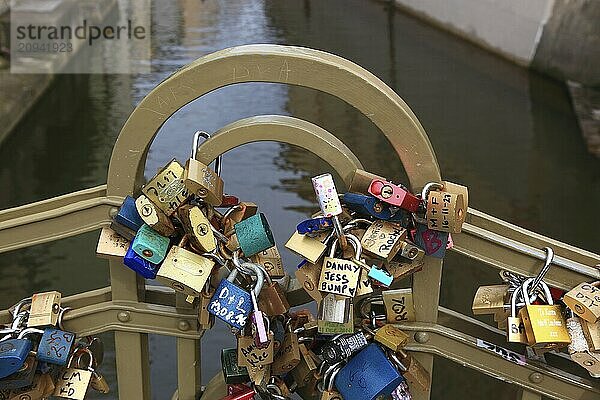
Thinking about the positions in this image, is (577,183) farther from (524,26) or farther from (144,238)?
(144,238)

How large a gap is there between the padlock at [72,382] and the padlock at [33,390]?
19mm

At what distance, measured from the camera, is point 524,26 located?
7215 mm

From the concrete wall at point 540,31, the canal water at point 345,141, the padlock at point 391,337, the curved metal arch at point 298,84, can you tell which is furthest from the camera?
the concrete wall at point 540,31

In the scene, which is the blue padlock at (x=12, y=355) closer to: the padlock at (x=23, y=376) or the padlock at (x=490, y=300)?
the padlock at (x=23, y=376)

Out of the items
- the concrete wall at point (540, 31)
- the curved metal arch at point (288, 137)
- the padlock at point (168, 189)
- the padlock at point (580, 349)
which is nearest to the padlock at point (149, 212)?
the padlock at point (168, 189)

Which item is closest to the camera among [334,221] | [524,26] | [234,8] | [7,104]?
[334,221]

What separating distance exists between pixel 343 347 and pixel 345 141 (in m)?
4.06

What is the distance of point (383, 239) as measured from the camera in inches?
38.3

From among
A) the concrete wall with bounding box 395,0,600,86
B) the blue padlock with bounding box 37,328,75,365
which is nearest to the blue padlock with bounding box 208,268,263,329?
the blue padlock with bounding box 37,328,75,365

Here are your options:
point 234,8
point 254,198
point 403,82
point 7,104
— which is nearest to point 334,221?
point 254,198

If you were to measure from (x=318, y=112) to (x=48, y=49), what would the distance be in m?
2.58

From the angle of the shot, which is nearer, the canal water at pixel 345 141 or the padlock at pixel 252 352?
the padlock at pixel 252 352

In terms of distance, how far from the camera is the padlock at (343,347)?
105 centimetres

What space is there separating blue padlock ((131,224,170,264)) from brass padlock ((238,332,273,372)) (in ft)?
0.50
